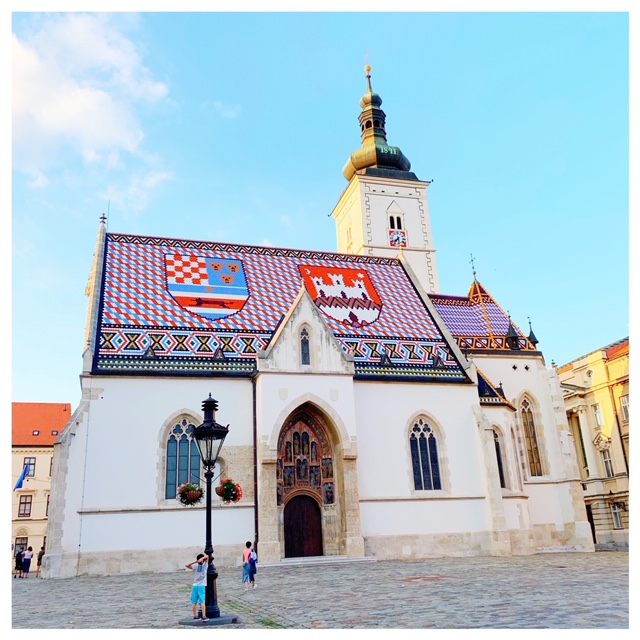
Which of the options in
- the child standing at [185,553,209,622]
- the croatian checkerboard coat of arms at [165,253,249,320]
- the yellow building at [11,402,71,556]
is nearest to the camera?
the child standing at [185,553,209,622]

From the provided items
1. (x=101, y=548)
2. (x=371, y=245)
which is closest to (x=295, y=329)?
(x=101, y=548)

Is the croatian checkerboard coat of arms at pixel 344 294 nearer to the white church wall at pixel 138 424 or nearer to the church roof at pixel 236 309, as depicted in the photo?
the church roof at pixel 236 309

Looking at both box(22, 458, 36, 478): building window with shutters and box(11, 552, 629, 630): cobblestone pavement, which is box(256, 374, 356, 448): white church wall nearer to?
box(11, 552, 629, 630): cobblestone pavement

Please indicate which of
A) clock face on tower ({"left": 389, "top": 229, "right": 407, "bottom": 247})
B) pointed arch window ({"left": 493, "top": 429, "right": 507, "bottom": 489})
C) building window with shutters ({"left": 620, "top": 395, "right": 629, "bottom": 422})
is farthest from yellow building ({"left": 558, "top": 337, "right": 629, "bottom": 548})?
pointed arch window ({"left": 493, "top": 429, "right": 507, "bottom": 489})

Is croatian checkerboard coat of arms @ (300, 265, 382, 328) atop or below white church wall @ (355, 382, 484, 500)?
atop

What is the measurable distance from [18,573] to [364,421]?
15.4m

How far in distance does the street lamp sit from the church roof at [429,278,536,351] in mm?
21634

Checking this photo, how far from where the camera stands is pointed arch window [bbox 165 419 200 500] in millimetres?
22188

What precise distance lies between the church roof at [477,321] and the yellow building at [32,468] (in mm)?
32355

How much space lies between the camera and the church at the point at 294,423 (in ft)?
70.5

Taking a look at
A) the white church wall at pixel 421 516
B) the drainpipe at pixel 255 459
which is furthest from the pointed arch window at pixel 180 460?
the white church wall at pixel 421 516

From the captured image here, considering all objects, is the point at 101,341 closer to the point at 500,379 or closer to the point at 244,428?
the point at 244,428

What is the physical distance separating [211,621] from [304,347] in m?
15.2

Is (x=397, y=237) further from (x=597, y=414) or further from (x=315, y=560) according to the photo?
(x=315, y=560)
